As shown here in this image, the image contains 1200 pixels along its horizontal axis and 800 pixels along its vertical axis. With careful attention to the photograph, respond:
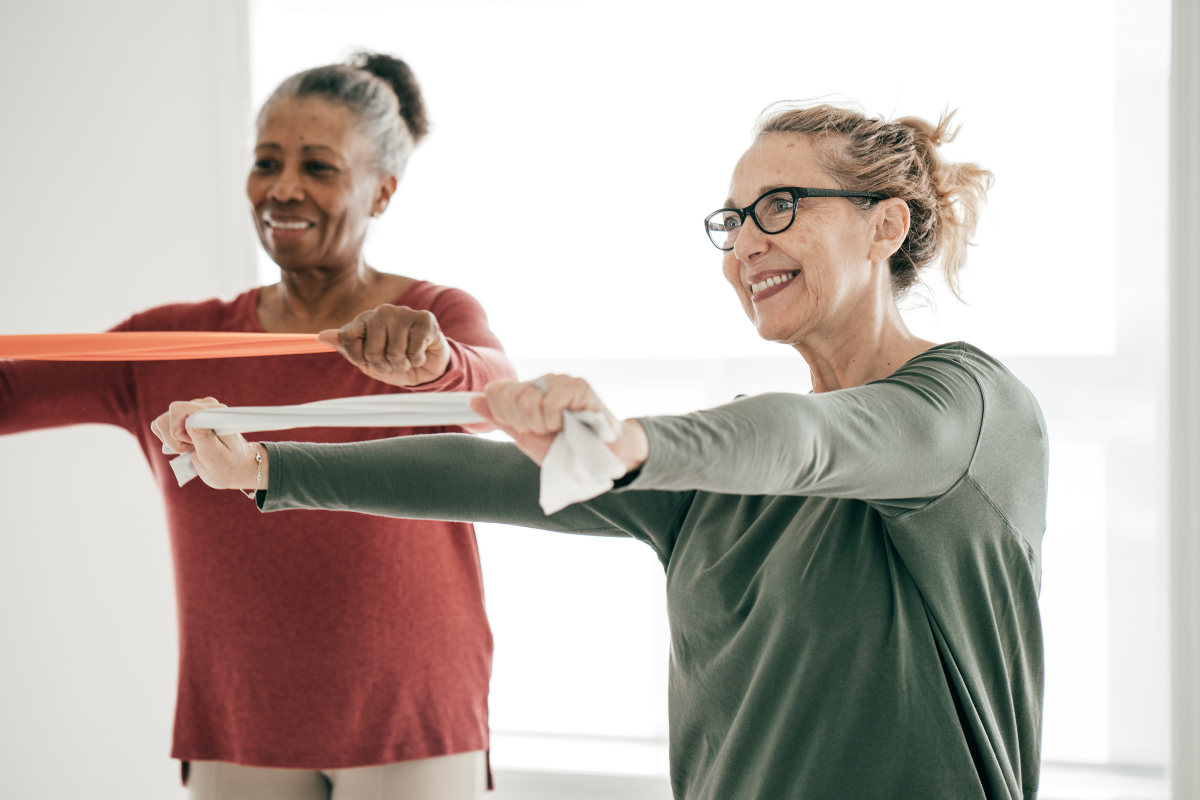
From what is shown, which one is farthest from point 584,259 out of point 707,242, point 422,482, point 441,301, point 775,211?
point 422,482

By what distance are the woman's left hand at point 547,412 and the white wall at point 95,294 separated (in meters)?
2.13

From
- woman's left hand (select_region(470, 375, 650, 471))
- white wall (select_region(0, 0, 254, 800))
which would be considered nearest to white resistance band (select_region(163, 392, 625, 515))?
woman's left hand (select_region(470, 375, 650, 471))

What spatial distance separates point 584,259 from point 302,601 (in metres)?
1.32

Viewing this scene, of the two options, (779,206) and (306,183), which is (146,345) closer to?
(306,183)

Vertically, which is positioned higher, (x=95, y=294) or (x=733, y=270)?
(x=95, y=294)

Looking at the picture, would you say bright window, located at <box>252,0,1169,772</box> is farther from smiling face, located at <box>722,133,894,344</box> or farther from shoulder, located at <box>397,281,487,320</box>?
smiling face, located at <box>722,133,894,344</box>

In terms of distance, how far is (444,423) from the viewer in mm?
836

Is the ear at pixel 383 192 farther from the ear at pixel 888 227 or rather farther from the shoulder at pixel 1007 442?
the shoulder at pixel 1007 442

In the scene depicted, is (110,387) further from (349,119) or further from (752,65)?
(752,65)

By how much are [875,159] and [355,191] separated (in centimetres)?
102

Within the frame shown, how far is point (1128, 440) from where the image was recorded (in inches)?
88.4

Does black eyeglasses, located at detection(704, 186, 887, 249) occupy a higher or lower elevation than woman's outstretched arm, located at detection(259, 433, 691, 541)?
higher

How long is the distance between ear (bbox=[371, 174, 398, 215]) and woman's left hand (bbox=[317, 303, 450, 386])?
27.0 inches

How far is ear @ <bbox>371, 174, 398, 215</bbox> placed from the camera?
176cm
